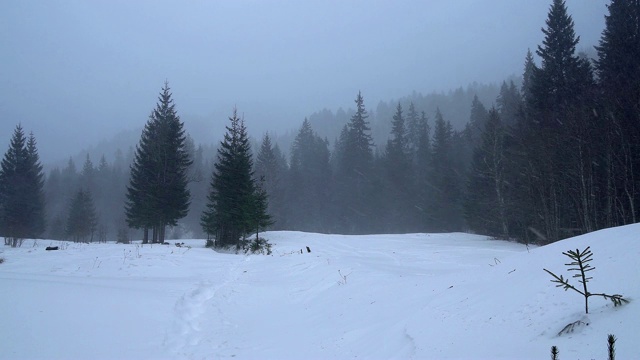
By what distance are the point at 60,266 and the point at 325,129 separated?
148m

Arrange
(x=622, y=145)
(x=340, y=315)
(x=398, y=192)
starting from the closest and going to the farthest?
(x=340, y=315)
(x=622, y=145)
(x=398, y=192)

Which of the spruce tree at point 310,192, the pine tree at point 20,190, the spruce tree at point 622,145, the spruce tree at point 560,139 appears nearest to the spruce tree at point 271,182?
the spruce tree at point 310,192

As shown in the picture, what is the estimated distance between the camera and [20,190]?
43469 millimetres

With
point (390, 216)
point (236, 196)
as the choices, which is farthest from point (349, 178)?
point (236, 196)

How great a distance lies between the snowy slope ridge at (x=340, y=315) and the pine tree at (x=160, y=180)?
2273 cm

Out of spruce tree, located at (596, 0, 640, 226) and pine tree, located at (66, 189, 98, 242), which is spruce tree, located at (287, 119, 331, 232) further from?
spruce tree, located at (596, 0, 640, 226)

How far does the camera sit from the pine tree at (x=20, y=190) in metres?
42.8

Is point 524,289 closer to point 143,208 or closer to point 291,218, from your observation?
point 143,208

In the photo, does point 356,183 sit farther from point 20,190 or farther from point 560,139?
point 20,190

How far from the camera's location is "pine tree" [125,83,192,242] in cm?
3381

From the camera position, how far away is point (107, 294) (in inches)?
316

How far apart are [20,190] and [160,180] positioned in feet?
76.0

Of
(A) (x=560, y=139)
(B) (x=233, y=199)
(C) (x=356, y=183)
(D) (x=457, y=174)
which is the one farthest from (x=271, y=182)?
(A) (x=560, y=139)

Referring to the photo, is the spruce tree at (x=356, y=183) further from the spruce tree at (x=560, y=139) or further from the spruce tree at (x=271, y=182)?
the spruce tree at (x=560, y=139)
